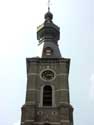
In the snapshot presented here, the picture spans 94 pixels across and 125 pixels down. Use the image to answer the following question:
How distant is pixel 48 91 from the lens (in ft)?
164

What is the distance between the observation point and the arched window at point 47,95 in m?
48.9

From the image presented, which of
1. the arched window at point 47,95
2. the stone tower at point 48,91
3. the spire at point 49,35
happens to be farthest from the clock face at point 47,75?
the spire at point 49,35

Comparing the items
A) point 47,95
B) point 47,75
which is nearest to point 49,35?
point 47,75

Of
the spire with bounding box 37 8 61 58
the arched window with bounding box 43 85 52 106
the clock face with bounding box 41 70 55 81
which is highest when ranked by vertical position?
the spire with bounding box 37 8 61 58

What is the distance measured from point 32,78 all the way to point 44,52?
17.6 feet

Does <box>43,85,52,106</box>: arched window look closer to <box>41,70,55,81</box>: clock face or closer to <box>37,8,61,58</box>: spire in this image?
<box>41,70,55,81</box>: clock face

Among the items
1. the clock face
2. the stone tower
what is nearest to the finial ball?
the stone tower

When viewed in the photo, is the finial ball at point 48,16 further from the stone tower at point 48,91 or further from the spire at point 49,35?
the stone tower at point 48,91

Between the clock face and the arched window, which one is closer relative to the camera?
the arched window

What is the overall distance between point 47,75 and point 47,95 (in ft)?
9.04

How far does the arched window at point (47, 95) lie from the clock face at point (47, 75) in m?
1.13

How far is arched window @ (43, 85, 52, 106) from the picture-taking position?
4891 centimetres

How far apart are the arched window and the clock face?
113 centimetres

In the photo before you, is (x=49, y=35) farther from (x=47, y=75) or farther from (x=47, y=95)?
(x=47, y=95)
